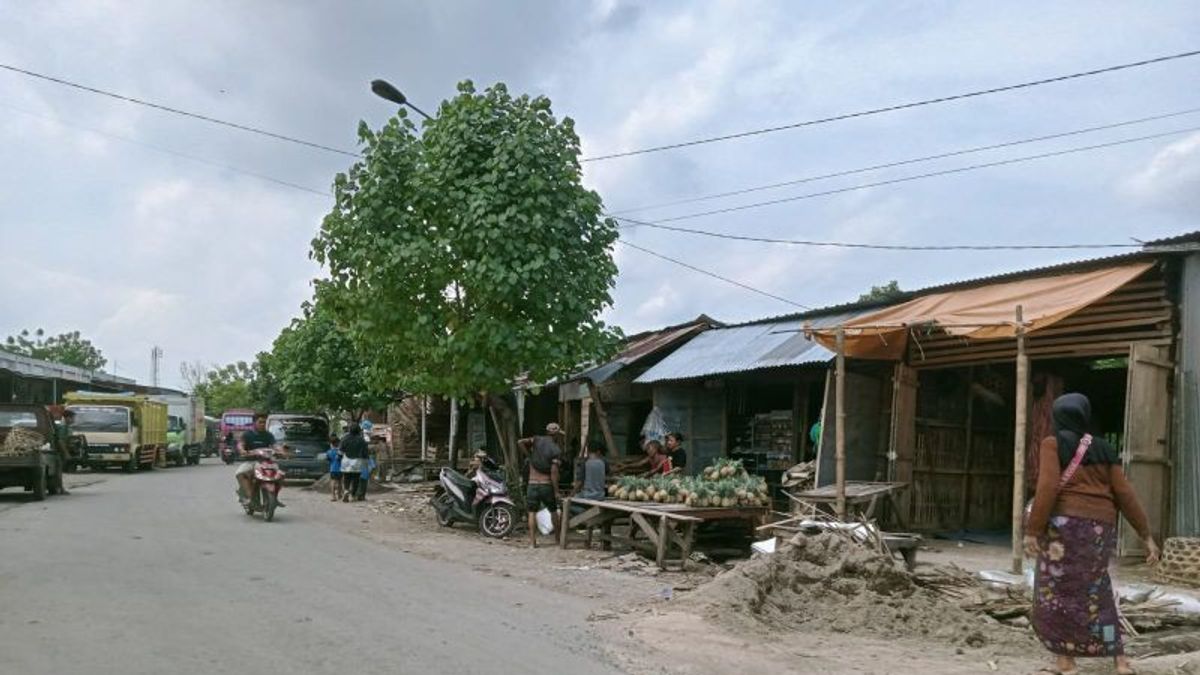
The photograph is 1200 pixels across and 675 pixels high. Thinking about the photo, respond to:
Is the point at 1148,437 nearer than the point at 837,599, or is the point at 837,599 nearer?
the point at 837,599

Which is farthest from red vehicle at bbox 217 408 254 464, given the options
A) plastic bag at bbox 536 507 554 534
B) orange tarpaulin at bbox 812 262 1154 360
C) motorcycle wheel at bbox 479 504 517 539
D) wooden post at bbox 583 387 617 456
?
orange tarpaulin at bbox 812 262 1154 360

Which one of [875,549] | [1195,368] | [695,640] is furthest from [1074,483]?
[1195,368]

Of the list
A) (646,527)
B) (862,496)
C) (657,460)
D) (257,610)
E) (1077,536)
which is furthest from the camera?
(657,460)

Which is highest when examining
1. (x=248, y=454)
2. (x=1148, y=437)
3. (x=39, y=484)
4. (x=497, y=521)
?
(x=1148, y=437)

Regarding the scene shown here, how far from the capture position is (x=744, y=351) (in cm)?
1519

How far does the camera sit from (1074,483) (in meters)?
5.58

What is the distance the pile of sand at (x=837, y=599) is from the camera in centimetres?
712

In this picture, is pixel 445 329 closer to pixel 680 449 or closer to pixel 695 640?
pixel 680 449

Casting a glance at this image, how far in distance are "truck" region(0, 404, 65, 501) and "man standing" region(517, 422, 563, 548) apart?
9.89 m

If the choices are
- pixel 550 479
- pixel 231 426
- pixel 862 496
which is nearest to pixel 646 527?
pixel 550 479

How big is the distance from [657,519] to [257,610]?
532 centimetres

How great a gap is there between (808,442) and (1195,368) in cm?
637

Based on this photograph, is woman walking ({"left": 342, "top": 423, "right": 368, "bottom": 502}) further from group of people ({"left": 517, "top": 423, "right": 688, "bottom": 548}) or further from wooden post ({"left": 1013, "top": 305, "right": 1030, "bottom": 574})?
wooden post ({"left": 1013, "top": 305, "right": 1030, "bottom": 574})

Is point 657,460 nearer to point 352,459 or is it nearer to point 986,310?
point 986,310
